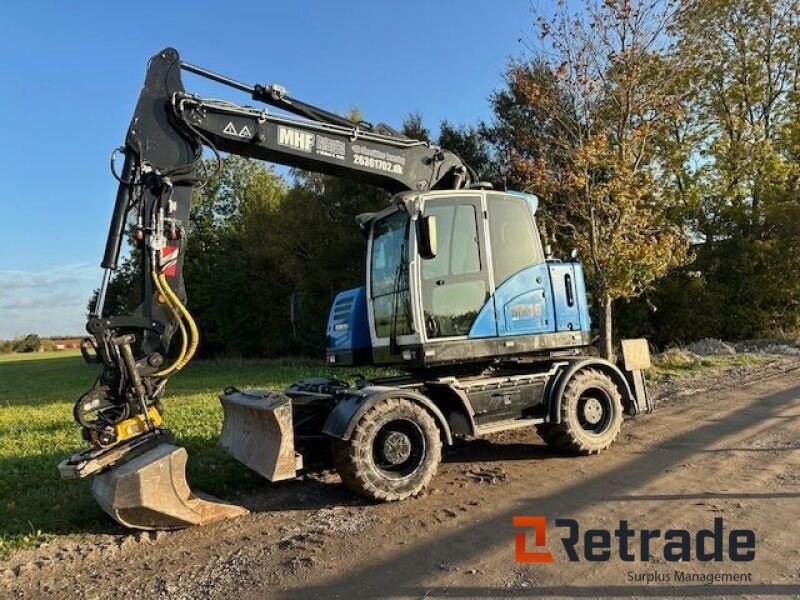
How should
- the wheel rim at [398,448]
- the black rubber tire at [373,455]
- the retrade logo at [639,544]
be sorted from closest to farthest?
the retrade logo at [639,544]
the black rubber tire at [373,455]
the wheel rim at [398,448]

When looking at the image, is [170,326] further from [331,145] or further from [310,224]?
[310,224]

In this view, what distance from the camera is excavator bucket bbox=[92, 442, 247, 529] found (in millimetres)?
5074

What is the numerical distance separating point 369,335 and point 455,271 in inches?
55.0

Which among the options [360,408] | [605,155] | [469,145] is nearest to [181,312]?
[360,408]

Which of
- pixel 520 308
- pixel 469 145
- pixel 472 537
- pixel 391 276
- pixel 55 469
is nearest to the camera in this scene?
pixel 472 537

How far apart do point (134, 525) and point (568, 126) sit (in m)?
11.7

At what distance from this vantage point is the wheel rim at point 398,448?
610cm

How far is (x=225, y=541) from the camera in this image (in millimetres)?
5180

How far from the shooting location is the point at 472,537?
196 inches

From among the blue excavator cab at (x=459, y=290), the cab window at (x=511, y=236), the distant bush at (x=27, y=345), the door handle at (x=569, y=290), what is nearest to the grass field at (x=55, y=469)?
the blue excavator cab at (x=459, y=290)

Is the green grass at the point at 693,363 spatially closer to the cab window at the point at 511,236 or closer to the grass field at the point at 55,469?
the grass field at the point at 55,469

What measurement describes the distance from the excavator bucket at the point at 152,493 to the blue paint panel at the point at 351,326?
2.67 m

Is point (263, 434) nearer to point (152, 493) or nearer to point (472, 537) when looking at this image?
point (152, 493)

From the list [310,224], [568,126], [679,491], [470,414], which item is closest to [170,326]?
[470,414]
